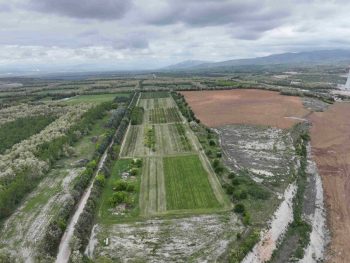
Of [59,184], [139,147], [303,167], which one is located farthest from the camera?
[139,147]

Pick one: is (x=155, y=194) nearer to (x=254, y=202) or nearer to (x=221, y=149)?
(x=254, y=202)

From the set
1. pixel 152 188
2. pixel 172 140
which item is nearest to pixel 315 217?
pixel 152 188

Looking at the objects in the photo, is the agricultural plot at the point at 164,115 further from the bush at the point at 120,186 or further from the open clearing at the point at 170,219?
the bush at the point at 120,186

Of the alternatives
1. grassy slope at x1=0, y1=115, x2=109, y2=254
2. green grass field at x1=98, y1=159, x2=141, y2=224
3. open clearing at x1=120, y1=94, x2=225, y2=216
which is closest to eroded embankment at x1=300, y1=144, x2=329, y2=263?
open clearing at x1=120, y1=94, x2=225, y2=216

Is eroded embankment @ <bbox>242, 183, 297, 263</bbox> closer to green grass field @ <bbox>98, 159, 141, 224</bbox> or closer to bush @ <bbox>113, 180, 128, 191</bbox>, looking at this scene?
green grass field @ <bbox>98, 159, 141, 224</bbox>

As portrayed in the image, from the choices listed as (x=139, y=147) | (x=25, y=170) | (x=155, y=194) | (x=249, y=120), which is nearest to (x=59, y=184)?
(x=25, y=170)

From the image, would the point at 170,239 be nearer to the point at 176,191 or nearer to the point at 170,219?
the point at 170,219
